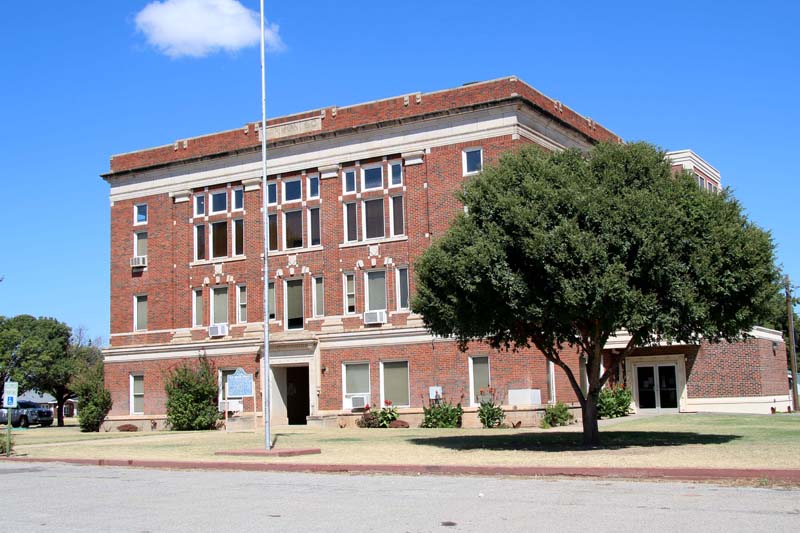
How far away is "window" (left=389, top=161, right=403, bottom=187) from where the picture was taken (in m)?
38.3

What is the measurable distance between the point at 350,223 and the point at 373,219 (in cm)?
116

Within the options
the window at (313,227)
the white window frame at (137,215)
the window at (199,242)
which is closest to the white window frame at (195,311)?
the window at (199,242)

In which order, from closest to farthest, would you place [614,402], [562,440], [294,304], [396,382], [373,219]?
[562,440] < [614,402] < [396,382] < [373,219] < [294,304]

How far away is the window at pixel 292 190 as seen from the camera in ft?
134

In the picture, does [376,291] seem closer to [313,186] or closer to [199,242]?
[313,186]

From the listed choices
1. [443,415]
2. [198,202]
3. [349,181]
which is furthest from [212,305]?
[443,415]

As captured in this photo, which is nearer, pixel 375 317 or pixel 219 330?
pixel 375 317

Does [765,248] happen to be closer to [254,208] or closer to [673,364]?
[673,364]

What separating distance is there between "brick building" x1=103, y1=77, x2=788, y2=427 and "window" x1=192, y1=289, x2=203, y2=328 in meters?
0.06

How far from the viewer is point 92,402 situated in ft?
146

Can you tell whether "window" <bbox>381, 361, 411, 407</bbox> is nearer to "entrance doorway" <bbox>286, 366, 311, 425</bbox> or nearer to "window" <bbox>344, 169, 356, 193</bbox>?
"entrance doorway" <bbox>286, 366, 311, 425</bbox>

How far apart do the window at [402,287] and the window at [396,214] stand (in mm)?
1659

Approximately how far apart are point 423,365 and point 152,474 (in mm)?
17991

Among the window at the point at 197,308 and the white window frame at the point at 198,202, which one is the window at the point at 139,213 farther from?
the window at the point at 197,308
